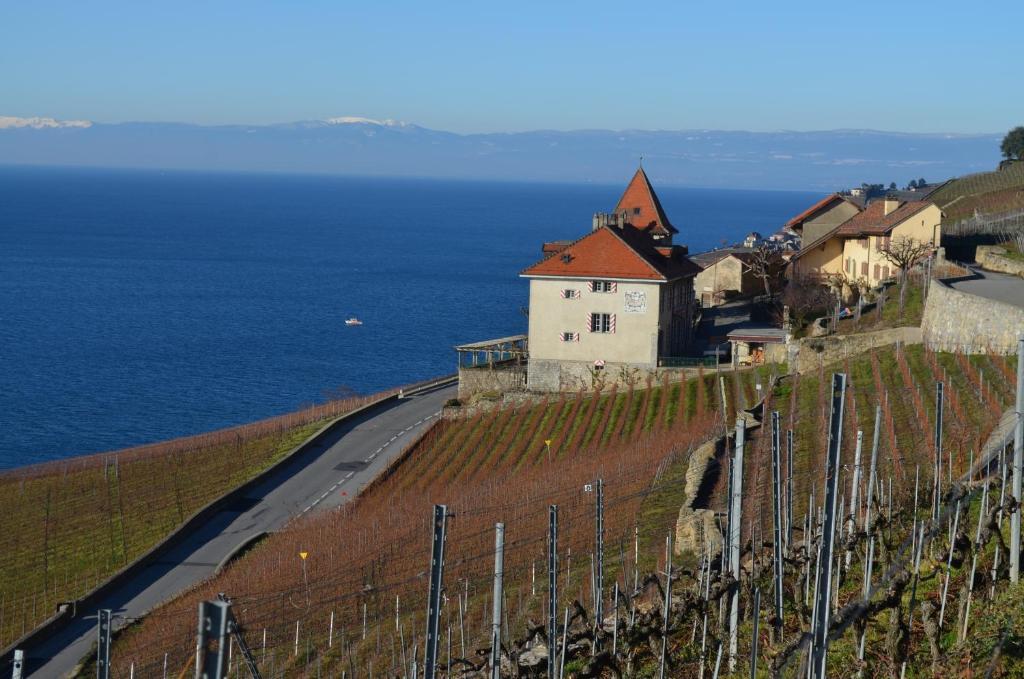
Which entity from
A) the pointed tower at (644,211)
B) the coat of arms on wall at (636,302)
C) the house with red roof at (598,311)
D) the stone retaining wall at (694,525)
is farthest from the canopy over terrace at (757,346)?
the stone retaining wall at (694,525)

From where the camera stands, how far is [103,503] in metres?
39.2

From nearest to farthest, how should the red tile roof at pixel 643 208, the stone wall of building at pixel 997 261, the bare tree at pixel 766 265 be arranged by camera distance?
the stone wall of building at pixel 997 261
the red tile roof at pixel 643 208
the bare tree at pixel 766 265

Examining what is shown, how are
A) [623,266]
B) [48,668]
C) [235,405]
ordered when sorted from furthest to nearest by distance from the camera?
[235,405]
[623,266]
[48,668]

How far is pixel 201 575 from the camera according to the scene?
30.9 m

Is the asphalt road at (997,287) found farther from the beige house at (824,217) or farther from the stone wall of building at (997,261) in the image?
the beige house at (824,217)

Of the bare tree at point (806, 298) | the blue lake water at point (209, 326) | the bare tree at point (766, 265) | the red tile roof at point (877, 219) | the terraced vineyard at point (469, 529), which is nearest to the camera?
the terraced vineyard at point (469, 529)

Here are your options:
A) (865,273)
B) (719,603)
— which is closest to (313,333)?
(865,273)

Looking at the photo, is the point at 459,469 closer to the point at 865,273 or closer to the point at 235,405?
the point at 865,273

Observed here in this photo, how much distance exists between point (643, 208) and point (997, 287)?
18352 mm

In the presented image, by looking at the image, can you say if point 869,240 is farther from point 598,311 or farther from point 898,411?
point 898,411

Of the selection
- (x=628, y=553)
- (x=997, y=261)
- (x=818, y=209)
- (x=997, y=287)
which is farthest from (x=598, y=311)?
(x=628, y=553)

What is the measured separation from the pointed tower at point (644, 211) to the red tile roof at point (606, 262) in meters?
9.13

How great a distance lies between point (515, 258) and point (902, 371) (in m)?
121

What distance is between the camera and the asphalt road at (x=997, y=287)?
3717cm
